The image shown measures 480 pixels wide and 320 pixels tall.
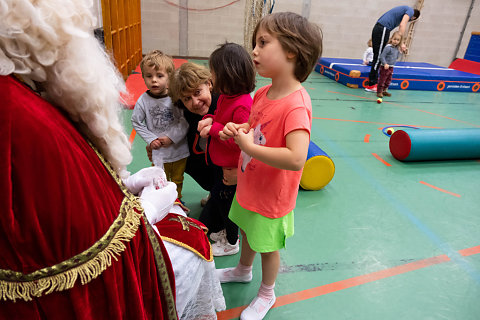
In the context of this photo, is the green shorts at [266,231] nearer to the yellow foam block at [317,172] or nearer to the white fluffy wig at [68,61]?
the white fluffy wig at [68,61]

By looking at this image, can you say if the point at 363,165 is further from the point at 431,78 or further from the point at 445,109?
the point at 431,78

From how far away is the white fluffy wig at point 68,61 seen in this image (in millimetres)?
599

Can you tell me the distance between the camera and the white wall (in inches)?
358

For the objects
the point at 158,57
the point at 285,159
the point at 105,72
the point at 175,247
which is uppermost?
the point at 105,72

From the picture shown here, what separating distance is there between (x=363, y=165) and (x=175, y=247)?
2.82 meters

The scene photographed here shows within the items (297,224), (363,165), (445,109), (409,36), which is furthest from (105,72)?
(409,36)

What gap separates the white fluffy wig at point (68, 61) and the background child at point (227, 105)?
0.77 m

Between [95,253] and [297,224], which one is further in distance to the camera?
[297,224]

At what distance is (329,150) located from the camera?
3.76m

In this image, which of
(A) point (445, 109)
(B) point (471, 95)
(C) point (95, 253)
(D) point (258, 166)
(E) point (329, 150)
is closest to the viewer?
(C) point (95, 253)

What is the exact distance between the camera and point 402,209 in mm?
2672

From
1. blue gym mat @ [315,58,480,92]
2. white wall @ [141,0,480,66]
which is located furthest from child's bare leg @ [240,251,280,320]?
white wall @ [141,0,480,66]

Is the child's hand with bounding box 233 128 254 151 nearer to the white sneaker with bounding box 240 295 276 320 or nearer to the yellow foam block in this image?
the white sneaker with bounding box 240 295 276 320

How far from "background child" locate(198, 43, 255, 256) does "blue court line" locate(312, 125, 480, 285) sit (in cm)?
153
